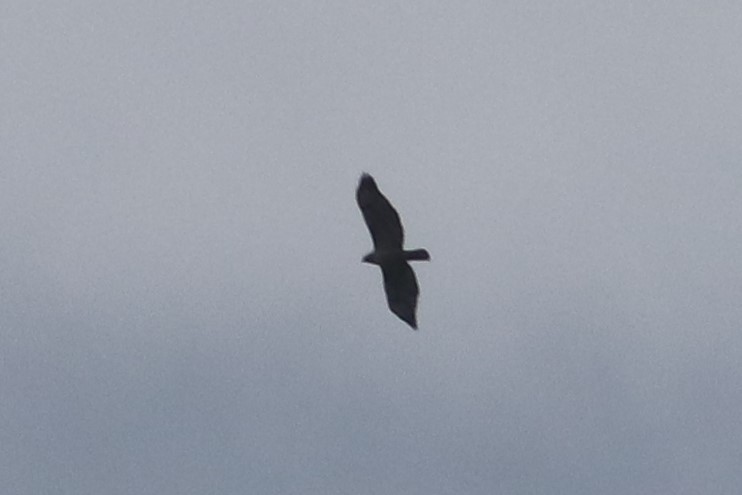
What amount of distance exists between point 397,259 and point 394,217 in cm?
128

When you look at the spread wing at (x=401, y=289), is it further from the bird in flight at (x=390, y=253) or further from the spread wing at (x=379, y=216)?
the spread wing at (x=379, y=216)

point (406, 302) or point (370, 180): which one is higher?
point (370, 180)

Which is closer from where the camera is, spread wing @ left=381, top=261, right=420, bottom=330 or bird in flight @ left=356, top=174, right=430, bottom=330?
bird in flight @ left=356, top=174, right=430, bottom=330

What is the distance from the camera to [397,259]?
151ft

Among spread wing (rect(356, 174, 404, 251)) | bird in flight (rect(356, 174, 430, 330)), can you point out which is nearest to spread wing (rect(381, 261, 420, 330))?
bird in flight (rect(356, 174, 430, 330))

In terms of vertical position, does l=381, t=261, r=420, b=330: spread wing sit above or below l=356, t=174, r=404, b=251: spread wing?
below

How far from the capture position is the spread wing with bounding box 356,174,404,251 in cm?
4547

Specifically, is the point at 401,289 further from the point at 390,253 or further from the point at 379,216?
the point at 379,216

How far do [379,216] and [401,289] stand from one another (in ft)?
8.00

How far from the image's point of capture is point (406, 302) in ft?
153

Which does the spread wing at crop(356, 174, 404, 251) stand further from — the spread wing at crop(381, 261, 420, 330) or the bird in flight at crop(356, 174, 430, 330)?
the spread wing at crop(381, 261, 420, 330)

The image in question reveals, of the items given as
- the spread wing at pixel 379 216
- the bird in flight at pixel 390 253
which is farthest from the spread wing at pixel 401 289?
the spread wing at pixel 379 216

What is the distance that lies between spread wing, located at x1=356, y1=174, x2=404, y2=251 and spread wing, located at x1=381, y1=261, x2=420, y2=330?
63cm

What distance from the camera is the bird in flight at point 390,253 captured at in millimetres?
45562
